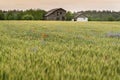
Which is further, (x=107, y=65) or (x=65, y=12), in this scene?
(x=65, y=12)

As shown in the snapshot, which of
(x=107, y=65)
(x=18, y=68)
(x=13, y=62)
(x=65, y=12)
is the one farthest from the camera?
(x=65, y=12)

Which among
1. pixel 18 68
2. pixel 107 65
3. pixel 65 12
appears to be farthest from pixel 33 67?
pixel 65 12

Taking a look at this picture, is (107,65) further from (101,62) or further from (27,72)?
(27,72)

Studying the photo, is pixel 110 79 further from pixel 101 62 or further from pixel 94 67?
pixel 101 62

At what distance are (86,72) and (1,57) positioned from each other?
6.04 feet

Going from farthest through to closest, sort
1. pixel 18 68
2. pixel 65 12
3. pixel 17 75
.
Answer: pixel 65 12, pixel 18 68, pixel 17 75

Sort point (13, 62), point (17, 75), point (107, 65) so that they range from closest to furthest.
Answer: point (17, 75), point (13, 62), point (107, 65)

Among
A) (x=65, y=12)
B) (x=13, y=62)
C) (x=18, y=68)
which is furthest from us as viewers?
(x=65, y=12)

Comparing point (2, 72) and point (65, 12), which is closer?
point (2, 72)

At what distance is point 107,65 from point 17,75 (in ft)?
6.16

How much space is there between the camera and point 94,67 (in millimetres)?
4445

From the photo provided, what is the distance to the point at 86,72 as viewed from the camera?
13.3 feet

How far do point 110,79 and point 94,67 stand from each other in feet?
2.52

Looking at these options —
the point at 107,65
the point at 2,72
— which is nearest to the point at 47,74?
the point at 2,72
